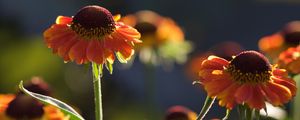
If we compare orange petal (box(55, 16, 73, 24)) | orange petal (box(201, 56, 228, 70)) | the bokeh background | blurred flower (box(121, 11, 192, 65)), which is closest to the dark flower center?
orange petal (box(55, 16, 73, 24))

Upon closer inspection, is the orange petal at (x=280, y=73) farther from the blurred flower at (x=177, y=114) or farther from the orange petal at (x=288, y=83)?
the blurred flower at (x=177, y=114)

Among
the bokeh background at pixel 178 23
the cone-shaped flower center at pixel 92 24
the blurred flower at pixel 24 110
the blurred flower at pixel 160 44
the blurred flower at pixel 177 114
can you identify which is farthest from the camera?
the bokeh background at pixel 178 23

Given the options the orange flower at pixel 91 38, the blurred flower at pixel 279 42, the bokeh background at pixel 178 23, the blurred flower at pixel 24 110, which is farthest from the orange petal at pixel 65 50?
the bokeh background at pixel 178 23

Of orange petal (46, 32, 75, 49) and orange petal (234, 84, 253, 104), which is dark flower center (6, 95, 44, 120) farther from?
orange petal (234, 84, 253, 104)

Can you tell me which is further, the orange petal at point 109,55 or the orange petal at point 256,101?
the orange petal at point 109,55

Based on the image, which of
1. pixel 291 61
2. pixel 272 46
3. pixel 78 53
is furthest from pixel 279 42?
pixel 78 53
